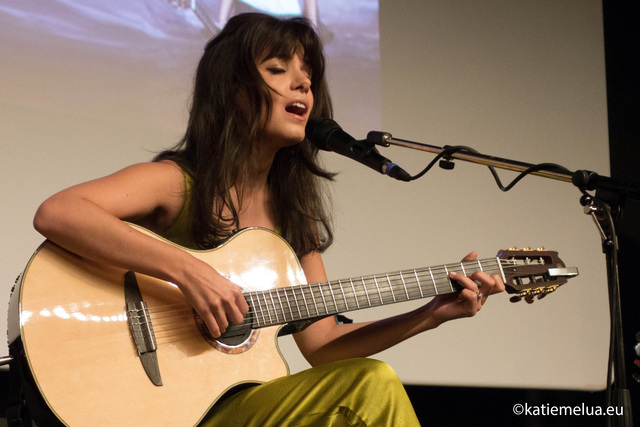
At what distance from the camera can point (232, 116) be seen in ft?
6.20

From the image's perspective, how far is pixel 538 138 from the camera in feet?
11.9

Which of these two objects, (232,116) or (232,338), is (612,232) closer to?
(232,338)

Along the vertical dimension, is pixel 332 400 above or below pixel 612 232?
below

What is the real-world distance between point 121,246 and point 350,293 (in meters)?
0.59

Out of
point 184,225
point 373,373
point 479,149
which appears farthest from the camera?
point 479,149

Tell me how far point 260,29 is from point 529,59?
2.27 metres

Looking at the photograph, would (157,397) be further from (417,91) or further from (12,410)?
(417,91)

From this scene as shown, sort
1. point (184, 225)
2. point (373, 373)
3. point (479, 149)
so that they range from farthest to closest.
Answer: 1. point (479, 149)
2. point (184, 225)
3. point (373, 373)

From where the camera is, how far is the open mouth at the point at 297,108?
6.15 ft

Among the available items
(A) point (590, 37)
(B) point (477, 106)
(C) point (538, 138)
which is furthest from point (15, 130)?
(A) point (590, 37)

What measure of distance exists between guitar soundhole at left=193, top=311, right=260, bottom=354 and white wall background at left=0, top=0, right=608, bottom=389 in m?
1.32

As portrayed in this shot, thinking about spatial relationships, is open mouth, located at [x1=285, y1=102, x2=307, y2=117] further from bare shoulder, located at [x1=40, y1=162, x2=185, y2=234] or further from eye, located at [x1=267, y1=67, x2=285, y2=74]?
bare shoulder, located at [x1=40, y1=162, x2=185, y2=234]

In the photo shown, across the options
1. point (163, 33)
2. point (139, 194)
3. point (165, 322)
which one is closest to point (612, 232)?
point (165, 322)

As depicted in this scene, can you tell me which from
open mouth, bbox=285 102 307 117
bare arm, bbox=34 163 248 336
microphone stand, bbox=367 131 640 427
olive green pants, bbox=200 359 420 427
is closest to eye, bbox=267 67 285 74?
open mouth, bbox=285 102 307 117
